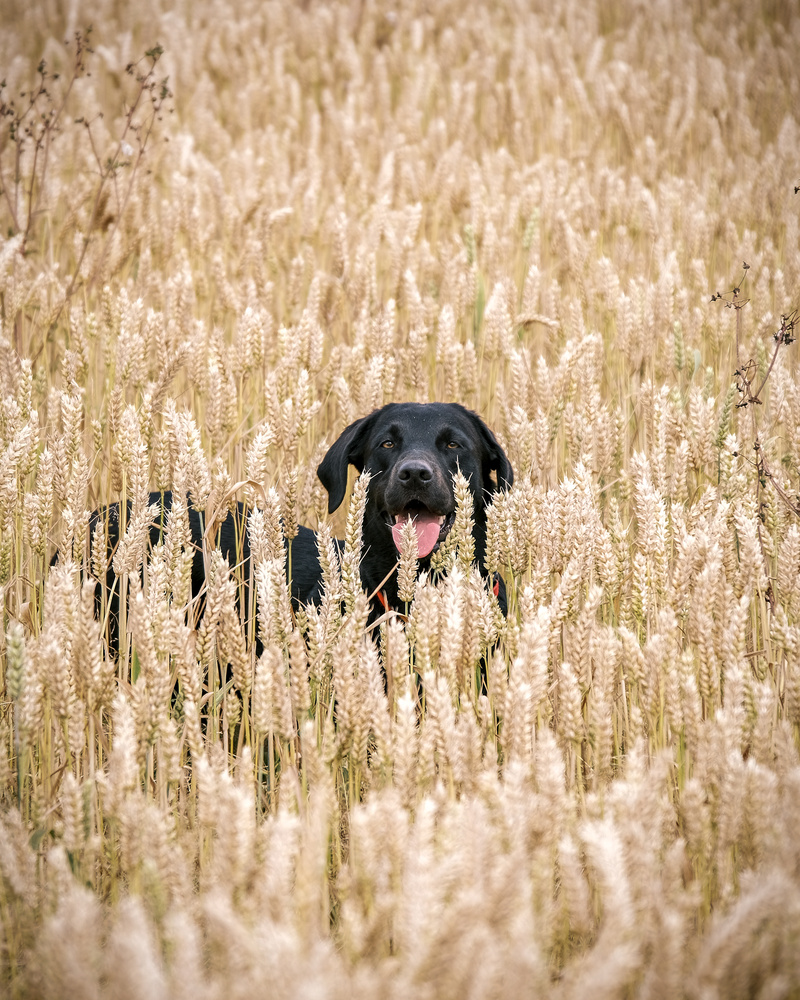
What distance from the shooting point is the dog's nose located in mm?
3494

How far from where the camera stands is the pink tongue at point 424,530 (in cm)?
351

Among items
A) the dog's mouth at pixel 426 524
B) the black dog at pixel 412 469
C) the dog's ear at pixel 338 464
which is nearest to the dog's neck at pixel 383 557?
the black dog at pixel 412 469

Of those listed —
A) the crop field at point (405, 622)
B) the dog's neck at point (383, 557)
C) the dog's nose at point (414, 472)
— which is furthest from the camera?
the dog's neck at point (383, 557)

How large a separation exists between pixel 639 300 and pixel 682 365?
0.53 meters

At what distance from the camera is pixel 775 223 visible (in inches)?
239

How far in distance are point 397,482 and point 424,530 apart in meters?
0.24

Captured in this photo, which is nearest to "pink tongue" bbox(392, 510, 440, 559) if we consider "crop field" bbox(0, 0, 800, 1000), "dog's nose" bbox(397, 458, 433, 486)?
"dog's nose" bbox(397, 458, 433, 486)

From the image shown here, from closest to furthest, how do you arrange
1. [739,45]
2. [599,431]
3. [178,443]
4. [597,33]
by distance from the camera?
1. [178,443]
2. [599,431]
3. [739,45]
4. [597,33]

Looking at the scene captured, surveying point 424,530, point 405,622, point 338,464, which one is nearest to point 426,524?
point 424,530

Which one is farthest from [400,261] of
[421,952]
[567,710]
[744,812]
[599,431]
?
[421,952]

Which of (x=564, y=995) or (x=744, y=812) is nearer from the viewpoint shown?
(x=564, y=995)

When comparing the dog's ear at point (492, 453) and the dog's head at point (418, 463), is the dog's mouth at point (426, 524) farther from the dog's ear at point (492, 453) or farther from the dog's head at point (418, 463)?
the dog's ear at point (492, 453)

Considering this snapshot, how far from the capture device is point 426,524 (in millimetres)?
3695

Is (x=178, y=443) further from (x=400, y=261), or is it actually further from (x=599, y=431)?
(x=400, y=261)
